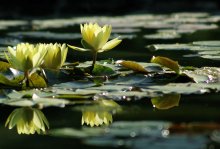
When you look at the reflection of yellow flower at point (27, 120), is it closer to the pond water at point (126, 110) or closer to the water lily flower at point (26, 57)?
the pond water at point (126, 110)

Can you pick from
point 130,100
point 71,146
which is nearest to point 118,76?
point 130,100

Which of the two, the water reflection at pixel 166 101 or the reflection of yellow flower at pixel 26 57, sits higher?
the reflection of yellow flower at pixel 26 57

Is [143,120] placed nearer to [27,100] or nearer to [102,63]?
[27,100]

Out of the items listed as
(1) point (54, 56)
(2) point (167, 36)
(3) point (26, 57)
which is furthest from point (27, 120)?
(2) point (167, 36)

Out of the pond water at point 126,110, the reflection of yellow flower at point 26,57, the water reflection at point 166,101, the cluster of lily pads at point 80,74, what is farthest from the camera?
the reflection of yellow flower at point 26,57

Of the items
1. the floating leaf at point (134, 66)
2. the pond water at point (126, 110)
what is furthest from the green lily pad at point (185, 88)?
the floating leaf at point (134, 66)

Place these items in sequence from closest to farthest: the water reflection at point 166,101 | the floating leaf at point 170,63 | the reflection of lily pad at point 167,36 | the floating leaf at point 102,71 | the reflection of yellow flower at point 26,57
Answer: the water reflection at point 166,101
the reflection of yellow flower at point 26,57
the floating leaf at point 170,63
the floating leaf at point 102,71
the reflection of lily pad at point 167,36
